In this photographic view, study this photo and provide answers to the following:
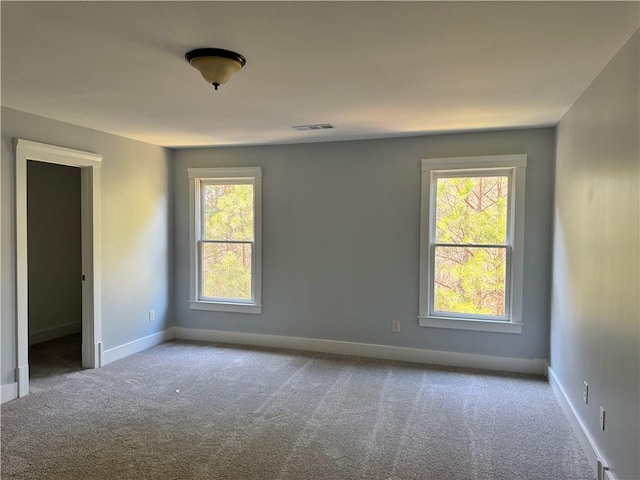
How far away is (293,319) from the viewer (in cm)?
501

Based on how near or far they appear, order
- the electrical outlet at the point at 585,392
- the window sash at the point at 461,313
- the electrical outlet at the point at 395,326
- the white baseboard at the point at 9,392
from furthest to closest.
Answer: the electrical outlet at the point at 395,326
the window sash at the point at 461,313
the white baseboard at the point at 9,392
the electrical outlet at the point at 585,392

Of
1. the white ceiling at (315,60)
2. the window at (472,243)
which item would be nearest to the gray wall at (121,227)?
the white ceiling at (315,60)

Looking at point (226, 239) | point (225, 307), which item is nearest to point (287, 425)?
point (225, 307)

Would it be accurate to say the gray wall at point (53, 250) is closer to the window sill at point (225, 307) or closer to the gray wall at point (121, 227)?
the gray wall at point (121, 227)

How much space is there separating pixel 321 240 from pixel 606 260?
2.90 meters

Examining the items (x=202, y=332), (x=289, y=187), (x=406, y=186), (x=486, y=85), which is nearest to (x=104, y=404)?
(x=202, y=332)

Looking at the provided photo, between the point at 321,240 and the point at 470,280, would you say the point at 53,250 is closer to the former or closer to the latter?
the point at 321,240

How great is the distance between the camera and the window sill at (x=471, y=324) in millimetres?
4262

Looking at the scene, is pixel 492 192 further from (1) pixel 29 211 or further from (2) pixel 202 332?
(1) pixel 29 211

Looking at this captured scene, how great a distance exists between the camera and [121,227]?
459 centimetres

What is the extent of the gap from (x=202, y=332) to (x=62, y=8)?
13.5ft

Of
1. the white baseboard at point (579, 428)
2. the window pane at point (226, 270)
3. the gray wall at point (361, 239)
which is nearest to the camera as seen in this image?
the white baseboard at point (579, 428)

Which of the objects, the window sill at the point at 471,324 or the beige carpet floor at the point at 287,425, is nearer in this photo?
the beige carpet floor at the point at 287,425

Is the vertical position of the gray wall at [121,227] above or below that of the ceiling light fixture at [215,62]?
below
